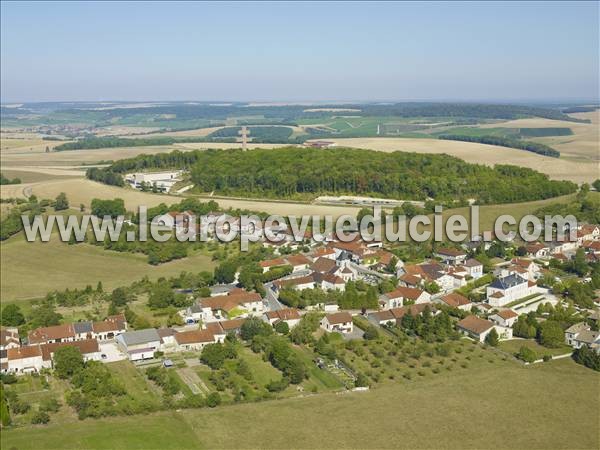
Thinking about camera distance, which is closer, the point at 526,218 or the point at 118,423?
the point at 118,423

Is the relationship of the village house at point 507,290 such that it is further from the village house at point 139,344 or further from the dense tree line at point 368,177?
the dense tree line at point 368,177

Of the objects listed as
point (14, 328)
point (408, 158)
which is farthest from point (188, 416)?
point (408, 158)

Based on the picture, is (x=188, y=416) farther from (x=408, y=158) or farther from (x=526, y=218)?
(x=408, y=158)

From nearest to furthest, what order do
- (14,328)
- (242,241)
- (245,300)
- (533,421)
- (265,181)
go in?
(533,421)
(14,328)
(245,300)
(242,241)
(265,181)

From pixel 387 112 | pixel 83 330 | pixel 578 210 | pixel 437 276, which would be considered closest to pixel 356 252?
pixel 437 276

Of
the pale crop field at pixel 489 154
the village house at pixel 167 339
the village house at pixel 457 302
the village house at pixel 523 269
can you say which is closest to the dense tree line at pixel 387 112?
the pale crop field at pixel 489 154

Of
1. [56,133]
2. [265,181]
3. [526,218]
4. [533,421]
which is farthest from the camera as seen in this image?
[56,133]
